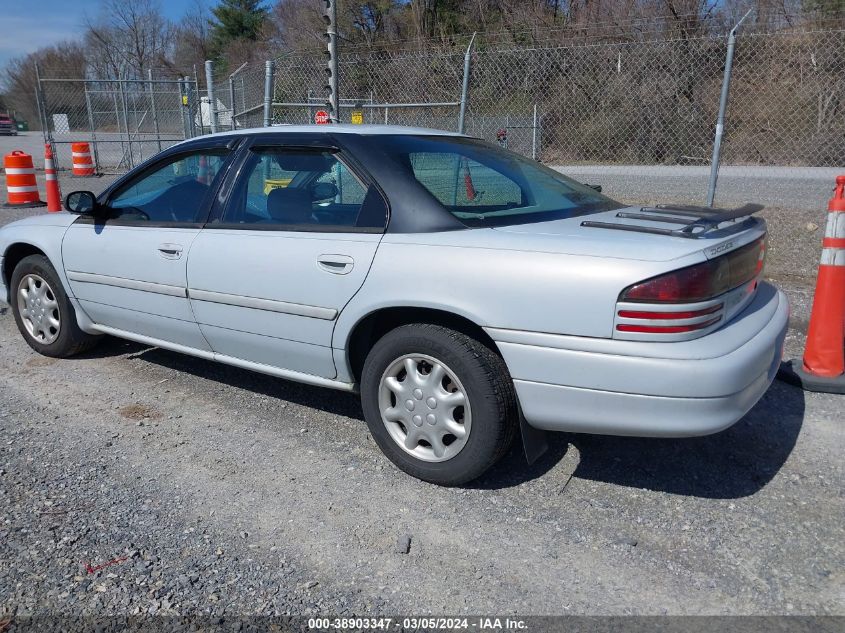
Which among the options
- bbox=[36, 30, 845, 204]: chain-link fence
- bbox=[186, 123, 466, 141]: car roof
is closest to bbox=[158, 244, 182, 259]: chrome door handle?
bbox=[186, 123, 466, 141]: car roof

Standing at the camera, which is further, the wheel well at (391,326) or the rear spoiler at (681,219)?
the wheel well at (391,326)

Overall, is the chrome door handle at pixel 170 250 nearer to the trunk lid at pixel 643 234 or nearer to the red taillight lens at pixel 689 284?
the trunk lid at pixel 643 234

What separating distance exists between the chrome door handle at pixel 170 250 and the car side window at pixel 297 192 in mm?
330

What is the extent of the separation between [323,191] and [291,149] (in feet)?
0.94

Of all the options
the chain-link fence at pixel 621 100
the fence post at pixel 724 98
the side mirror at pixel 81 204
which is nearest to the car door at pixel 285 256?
the side mirror at pixel 81 204

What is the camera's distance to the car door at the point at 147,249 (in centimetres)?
404

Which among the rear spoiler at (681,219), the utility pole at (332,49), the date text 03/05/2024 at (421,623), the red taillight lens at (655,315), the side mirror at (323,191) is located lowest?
the date text 03/05/2024 at (421,623)

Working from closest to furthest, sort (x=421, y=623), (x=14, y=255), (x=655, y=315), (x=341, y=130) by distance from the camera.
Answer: (x=421, y=623), (x=655, y=315), (x=341, y=130), (x=14, y=255)

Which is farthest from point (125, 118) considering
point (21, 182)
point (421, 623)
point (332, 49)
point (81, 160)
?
point (421, 623)

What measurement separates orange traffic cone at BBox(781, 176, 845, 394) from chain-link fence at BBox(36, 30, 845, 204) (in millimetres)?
9065

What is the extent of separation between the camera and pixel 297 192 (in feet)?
12.4

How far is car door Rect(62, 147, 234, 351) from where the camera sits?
404 centimetres

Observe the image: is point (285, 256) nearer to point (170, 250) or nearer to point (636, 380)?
point (170, 250)

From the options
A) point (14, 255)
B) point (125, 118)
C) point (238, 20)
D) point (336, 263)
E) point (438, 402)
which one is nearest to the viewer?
point (438, 402)
